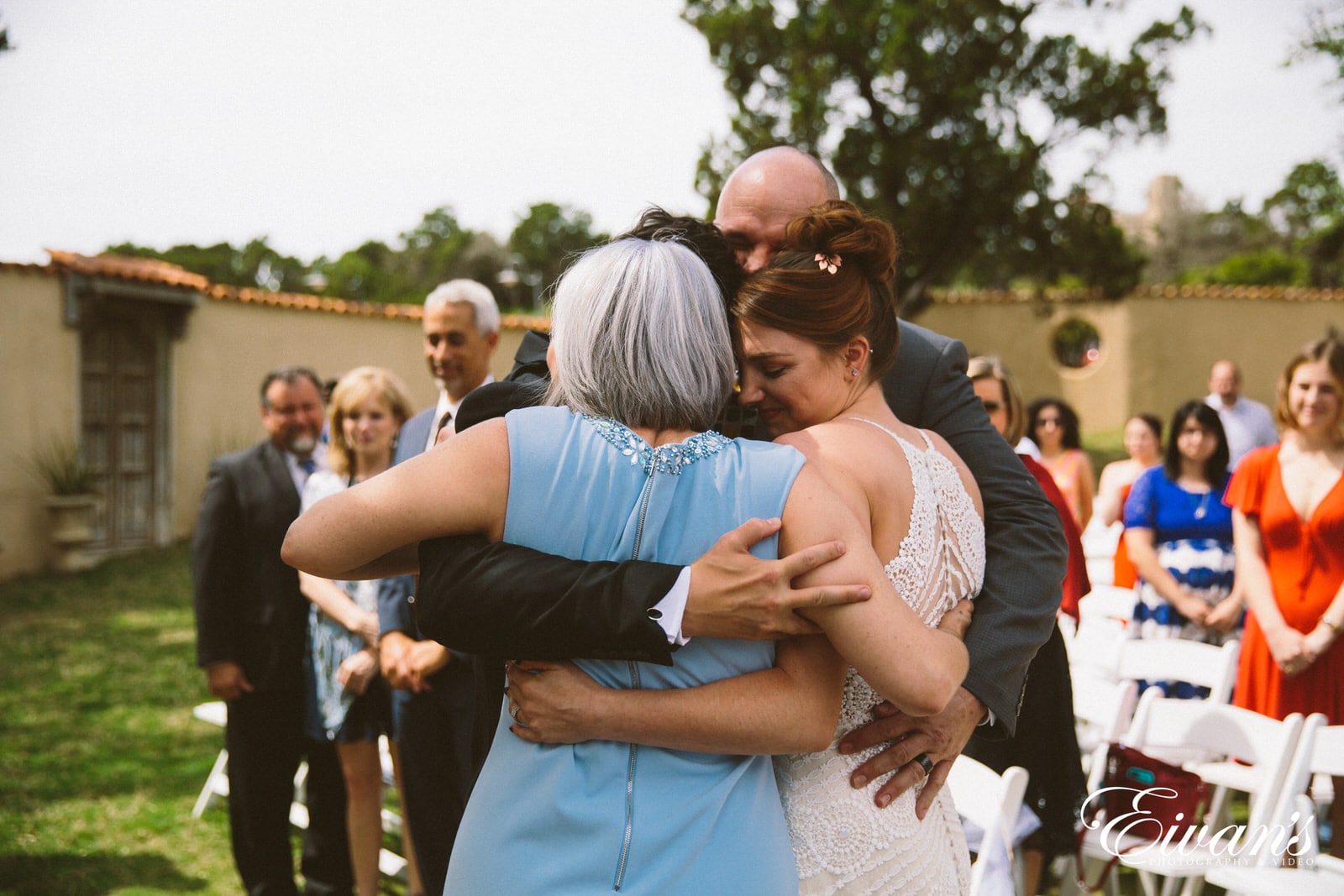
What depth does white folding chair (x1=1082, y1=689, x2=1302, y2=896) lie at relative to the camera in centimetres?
339

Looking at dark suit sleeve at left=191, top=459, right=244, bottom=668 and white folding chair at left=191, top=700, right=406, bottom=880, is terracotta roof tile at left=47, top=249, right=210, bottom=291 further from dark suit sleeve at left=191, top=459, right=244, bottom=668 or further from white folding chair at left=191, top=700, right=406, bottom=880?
dark suit sleeve at left=191, top=459, right=244, bottom=668

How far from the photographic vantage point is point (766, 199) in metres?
2.49

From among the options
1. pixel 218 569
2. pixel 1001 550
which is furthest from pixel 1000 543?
pixel 218 569

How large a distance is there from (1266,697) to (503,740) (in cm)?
436

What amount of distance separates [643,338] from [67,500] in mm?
12732

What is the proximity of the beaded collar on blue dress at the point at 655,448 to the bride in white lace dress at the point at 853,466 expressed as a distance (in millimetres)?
207

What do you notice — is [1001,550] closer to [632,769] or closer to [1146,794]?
[632,769]

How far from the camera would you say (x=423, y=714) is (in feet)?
12.2

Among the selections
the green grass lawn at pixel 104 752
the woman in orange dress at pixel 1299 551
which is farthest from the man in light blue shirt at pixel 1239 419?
the green grass lawn at pixel 104 752

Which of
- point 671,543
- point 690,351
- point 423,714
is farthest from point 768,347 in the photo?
point 423,714

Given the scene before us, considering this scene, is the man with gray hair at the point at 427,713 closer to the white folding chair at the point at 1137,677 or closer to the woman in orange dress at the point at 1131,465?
the white folding chair at the point at 1137,677

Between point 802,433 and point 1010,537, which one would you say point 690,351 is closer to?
point 802,433

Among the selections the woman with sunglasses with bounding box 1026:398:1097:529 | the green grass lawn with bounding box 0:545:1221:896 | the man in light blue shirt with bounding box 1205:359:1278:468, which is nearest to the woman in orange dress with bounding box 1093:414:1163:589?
→ the woman with sunglasses with bounding box 1026:398:1097:529

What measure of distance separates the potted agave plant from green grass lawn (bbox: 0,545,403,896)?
1351 millimetres
